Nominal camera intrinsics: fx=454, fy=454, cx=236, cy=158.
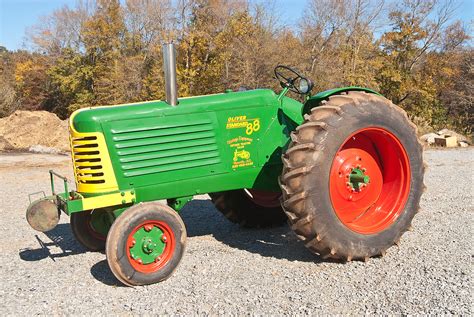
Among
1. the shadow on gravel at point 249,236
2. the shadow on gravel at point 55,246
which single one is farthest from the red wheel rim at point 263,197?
the shadow on gravel at point 55,246

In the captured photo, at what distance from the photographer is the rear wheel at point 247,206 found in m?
5.77

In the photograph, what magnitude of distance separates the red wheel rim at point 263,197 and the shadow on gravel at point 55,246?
2103 millimetres

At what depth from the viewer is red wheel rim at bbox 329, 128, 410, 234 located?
4703 mm

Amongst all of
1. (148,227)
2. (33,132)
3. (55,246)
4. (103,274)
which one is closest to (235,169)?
(148,227)

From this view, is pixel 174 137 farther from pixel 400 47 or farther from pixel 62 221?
pixel 400 47

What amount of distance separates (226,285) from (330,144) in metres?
1.60

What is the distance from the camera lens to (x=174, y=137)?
4449mm

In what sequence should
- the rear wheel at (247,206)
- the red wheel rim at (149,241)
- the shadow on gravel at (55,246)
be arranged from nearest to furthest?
1. the red wheel rim at (149,241)
2. the shadow on gravel at (55,246)
3. the rear wheel at (247,206)

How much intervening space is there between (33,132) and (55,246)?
13374mm

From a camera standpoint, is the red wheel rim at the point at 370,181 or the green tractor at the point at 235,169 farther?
the red wheel rim at the point at 370,181

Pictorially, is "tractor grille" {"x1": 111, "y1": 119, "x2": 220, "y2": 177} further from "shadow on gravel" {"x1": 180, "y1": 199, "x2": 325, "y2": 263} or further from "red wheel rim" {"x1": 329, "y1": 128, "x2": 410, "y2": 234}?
"red wheel rim" {"x1": 329, "y1": 128, "x2": 410, "y2": 234}

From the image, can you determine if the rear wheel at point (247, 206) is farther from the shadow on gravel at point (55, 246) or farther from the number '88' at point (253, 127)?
the shadow on gravel at point (55, 246)

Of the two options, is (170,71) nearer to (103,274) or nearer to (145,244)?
(145,244)

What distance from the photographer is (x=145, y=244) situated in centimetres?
405
